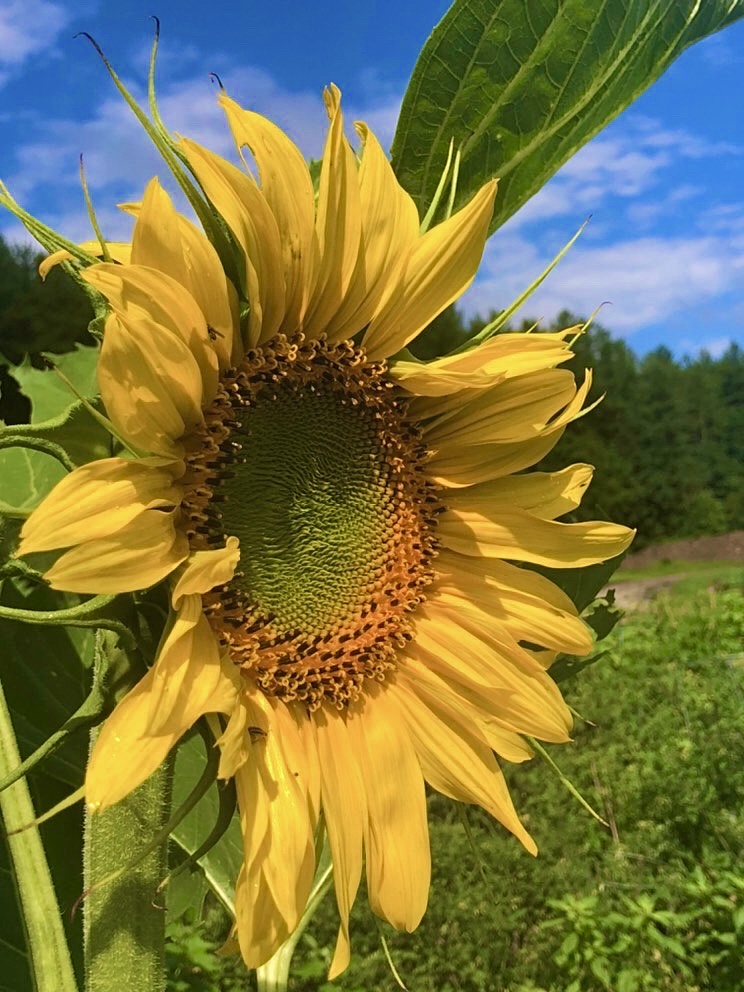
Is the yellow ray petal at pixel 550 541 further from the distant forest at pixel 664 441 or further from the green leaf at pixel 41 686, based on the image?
the distant forest at pixel 664 441

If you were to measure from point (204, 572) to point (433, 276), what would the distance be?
0.29 m

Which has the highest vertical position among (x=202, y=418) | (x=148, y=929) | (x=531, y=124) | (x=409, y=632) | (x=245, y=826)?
(x=531, y=124)

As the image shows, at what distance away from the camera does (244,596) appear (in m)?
0.76

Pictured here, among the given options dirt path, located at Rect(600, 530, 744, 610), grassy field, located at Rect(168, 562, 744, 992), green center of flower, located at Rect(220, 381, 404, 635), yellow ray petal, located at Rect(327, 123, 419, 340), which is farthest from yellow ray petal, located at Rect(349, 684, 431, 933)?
dirt path, located at Rect(600, 530, 744, 610)

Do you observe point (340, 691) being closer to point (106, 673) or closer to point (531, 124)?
point (106, 673)

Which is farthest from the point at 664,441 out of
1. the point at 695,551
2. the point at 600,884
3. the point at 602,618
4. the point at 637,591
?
the point at 602,618

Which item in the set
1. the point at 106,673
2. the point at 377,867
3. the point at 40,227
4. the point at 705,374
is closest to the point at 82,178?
the point at 40,227

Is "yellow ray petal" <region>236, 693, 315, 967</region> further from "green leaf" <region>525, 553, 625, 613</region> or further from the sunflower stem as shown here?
"green leaf" <region>525, 553, 625, 613</region>

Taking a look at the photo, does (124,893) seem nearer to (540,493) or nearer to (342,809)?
(342,809)

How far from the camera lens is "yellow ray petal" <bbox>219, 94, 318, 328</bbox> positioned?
66cm

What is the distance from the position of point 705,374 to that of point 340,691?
2611 cm

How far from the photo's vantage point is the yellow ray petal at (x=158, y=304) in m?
0.58

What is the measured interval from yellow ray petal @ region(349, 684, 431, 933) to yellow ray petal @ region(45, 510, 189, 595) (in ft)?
0.82

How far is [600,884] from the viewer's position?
12.3 ft
